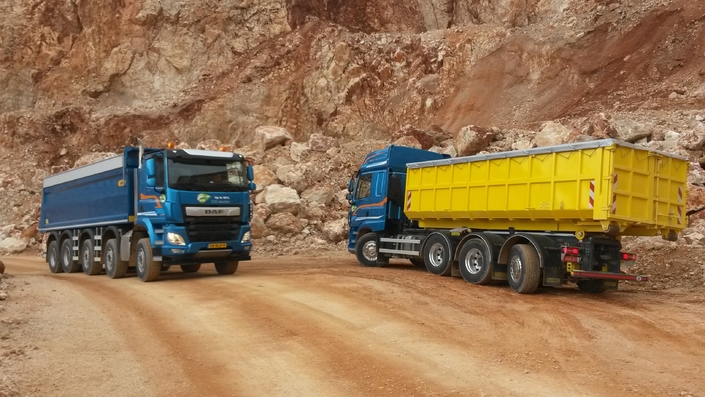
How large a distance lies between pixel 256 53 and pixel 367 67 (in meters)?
7.96

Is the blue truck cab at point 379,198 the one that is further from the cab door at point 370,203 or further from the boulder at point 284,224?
the boulder at point 284,224

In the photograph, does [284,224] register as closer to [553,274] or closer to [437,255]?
[437,255]

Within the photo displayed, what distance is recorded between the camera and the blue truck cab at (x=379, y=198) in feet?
56.5

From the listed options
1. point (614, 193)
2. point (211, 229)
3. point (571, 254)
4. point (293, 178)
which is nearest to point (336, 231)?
point (293, 178)

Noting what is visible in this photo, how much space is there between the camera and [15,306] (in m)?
11.1

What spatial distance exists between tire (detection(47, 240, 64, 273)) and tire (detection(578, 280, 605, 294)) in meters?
15.2

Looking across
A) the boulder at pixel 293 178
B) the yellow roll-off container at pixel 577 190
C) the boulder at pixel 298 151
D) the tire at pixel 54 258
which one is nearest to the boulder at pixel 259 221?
the boulder at pixel 293 178

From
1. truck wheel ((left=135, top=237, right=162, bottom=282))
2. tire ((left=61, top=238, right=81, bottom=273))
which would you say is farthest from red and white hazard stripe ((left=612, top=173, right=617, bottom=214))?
tire ((left=61, top=238, right=81, bottom=273))

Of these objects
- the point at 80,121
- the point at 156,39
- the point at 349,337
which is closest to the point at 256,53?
the point at 156,39

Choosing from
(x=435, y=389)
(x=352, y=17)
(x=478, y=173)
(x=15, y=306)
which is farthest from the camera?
(x=352, y=17)

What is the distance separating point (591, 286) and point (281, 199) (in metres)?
14.2

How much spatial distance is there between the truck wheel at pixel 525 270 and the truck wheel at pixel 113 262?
959 cm

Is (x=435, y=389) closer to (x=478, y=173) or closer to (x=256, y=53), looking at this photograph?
(x=478, y=173)

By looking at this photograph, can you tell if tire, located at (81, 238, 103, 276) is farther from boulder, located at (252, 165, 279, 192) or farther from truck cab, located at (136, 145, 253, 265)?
boulder, located at (252, 165, 279, 192)
